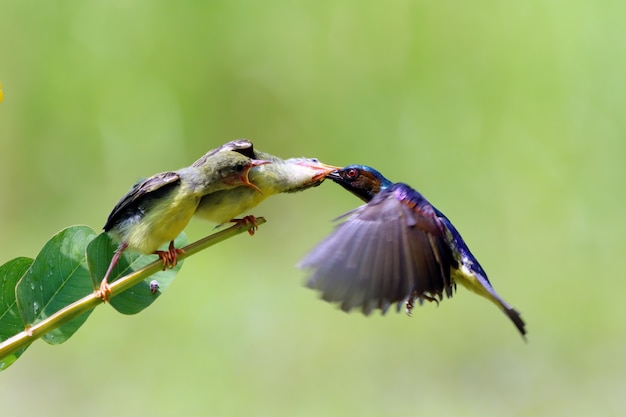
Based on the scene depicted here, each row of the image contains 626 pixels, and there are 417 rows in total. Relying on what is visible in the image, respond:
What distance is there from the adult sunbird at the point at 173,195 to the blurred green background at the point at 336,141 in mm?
1691

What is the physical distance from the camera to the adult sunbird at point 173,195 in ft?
3.86

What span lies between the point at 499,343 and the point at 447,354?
18 cm

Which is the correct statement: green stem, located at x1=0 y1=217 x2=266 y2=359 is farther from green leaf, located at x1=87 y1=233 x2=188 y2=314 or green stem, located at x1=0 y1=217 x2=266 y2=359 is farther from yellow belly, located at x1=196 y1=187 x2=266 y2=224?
yellow belly, located at x1=196 y1=187 x2=266 y2=224

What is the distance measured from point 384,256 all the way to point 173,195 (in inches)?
12.7

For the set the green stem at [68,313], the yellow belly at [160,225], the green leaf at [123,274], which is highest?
the yellow belly at [160,225]

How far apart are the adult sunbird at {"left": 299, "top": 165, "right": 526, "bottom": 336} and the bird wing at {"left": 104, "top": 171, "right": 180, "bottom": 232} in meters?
0.26

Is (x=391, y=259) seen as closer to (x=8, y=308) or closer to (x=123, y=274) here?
(x=123, y=274)

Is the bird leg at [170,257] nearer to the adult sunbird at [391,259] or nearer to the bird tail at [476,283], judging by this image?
the adult sunbird at [391,259]

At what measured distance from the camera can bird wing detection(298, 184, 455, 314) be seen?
1.00 meters

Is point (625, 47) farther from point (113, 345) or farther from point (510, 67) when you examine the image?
point (113, 345)

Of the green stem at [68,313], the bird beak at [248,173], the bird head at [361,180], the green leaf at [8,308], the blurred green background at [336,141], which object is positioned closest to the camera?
the green stem at [68,313]

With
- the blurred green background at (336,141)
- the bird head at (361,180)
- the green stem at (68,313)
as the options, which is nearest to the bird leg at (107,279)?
the green stem at (68,313)

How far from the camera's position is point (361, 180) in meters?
1.46

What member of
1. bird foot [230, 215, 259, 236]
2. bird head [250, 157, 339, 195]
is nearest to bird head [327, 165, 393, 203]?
bird head [250, 157, 339, 195]
